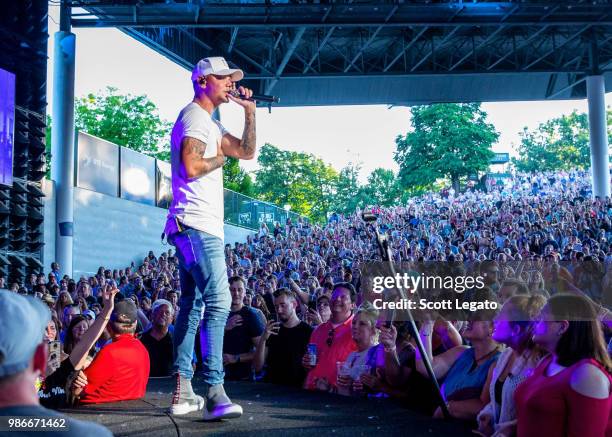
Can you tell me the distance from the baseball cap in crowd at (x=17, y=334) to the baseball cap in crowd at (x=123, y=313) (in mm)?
4093

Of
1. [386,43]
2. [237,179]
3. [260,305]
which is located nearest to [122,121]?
[237,179]

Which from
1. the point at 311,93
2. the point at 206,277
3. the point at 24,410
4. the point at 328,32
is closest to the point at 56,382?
the point at 206,277

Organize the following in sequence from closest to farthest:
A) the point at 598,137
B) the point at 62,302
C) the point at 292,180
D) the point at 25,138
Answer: the point at 62,302 → the point at 25,138 → the point at 598,137 → the point at 292,180

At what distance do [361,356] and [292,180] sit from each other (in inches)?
2375

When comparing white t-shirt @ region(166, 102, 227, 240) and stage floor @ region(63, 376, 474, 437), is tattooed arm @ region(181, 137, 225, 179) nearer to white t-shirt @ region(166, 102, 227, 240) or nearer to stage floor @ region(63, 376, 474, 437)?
white t-shirt @ region(166, 102, 227, 240)

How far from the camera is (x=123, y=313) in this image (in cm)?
534

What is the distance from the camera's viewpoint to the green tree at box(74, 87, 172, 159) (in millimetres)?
47406

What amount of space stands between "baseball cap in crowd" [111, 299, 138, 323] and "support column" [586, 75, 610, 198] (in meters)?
24.0

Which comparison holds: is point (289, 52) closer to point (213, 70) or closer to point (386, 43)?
point (386, 43)

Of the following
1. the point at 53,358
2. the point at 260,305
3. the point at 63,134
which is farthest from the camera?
the point at 63,134

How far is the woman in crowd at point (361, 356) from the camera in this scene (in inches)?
214

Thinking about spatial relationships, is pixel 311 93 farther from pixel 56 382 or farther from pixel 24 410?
pixel 24 410

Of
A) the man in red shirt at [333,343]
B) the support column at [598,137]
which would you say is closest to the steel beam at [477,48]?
the support column at [598,137]

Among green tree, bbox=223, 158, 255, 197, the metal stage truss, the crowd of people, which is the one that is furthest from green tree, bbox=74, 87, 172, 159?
the crowd of people
